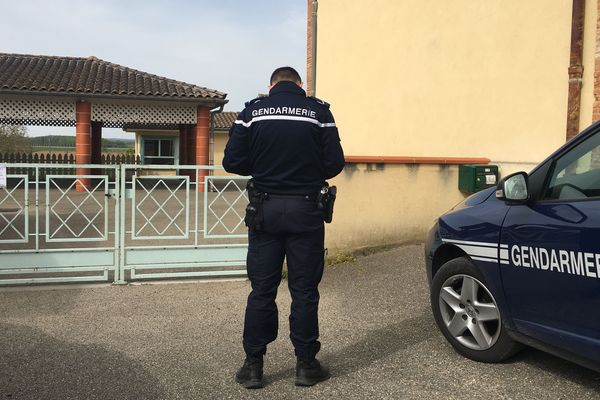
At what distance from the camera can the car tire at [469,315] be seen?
365 centimetres

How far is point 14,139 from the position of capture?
3189 centimetres

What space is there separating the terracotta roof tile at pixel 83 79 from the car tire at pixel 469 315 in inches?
679

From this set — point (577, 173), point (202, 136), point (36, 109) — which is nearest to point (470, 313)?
point (577, 173)

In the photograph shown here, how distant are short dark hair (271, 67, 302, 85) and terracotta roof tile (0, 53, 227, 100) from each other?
17.1m

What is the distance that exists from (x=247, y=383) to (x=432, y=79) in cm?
859

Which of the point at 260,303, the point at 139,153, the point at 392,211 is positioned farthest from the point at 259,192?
the point at 139,153

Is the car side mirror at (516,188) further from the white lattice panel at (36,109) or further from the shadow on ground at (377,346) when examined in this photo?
the white lattice panel at (36,109)

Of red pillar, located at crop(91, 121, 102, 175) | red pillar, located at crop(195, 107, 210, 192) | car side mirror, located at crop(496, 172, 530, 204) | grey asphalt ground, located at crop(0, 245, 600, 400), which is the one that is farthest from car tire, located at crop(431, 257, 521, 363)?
red pillar, located at crop(91, 121, 102, 175)

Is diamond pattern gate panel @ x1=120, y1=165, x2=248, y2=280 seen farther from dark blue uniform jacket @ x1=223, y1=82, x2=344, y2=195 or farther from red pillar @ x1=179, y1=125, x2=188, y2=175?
red pillar @ x1=179, y1=125, x2=188, y2=175

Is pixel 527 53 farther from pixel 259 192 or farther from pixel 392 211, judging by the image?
pixel 259 192

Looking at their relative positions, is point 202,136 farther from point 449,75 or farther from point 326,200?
point 326,200

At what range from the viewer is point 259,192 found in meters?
3.43

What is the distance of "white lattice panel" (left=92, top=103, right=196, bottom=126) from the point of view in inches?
809

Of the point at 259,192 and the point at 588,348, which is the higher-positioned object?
the point at 259,192
